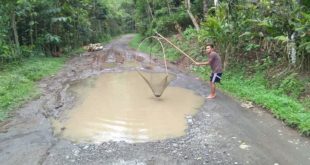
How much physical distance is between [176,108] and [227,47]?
4401mm

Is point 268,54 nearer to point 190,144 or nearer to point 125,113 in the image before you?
point 125,113

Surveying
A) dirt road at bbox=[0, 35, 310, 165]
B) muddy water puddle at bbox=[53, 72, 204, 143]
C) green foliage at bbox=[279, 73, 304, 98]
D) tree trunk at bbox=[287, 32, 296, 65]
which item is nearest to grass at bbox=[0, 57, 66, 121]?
dirt road at bbox=[0, 35, 310, 165]

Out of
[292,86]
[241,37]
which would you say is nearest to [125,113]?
[292,86]

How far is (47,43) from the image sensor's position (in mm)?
A: 17797

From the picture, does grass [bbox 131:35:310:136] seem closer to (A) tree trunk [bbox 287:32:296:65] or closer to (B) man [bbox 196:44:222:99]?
(B) man [bbox 196:44:222:99]

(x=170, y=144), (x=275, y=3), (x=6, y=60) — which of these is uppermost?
(x=275, y=3)

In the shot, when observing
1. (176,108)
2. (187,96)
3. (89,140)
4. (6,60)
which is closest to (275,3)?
(187,96)

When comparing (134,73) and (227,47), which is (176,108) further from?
(134,73)

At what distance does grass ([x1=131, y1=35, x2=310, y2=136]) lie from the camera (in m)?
6.72

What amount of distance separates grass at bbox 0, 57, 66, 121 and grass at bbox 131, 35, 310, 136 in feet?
20.0

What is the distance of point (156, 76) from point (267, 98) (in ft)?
16.2

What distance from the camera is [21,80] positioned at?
10.8 m

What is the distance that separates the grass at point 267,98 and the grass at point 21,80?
20.0 feet

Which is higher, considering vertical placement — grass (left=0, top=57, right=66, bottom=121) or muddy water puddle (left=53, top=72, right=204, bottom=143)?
grass (left=0, top=57, right=66, bottom=121)
